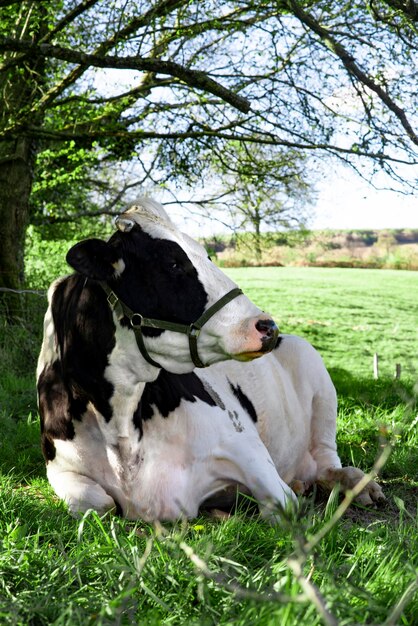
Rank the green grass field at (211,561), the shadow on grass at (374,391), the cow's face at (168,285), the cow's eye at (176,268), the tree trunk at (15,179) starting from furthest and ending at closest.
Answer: the tree trunk at (15,179)
the shadow on grass at (374,391)
the cow's eye at (176,268)
the cow's face at (168,285)
the green grass field at (211,561)

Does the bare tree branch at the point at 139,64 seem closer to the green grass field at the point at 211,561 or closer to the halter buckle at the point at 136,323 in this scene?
the green grass field at the point at 211,561

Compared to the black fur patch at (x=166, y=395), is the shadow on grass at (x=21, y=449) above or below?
below

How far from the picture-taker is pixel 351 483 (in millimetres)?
5027

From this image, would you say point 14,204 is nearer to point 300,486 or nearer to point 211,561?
point 300,486

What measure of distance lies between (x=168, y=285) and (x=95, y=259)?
15.3 inches

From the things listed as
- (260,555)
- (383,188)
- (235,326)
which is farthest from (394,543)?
(383,188)

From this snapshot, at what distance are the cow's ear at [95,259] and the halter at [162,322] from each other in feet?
0.39

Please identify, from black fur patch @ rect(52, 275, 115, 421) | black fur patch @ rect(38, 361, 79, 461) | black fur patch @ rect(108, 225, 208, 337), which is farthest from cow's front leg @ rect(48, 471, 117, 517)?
black fur patch @ rect(108, 225, 208, 337)

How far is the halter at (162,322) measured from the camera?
371cm

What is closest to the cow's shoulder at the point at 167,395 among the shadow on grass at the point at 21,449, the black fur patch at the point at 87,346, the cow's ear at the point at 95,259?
the black fur patch at the point at 87,346

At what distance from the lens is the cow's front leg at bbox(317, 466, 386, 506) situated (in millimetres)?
4781

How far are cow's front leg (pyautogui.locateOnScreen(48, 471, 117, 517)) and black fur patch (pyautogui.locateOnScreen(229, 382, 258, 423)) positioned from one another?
1171 millimetres

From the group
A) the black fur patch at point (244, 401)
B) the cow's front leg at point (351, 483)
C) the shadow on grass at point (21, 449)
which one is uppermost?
the black fur patch at point (244, 401)

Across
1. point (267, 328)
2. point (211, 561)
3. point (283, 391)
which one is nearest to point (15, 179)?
point (283, 391)
